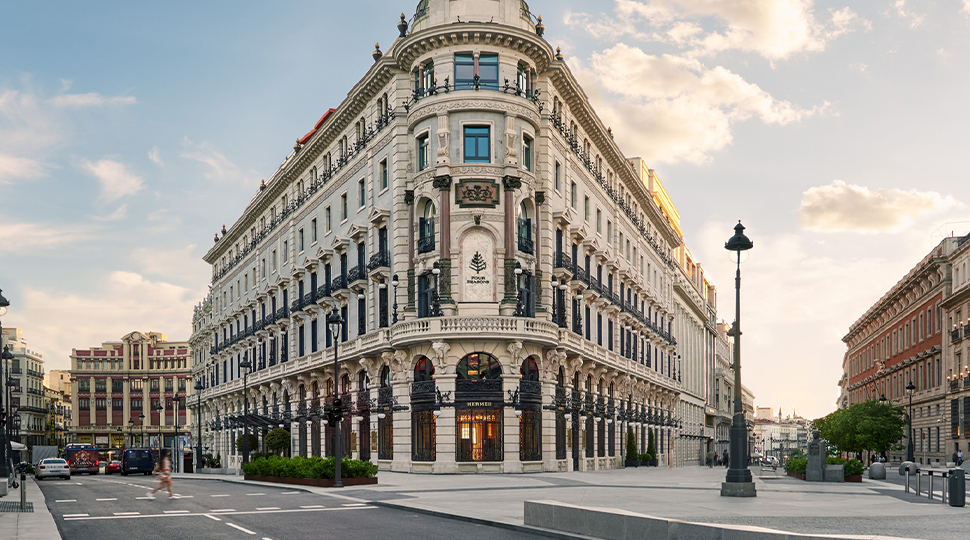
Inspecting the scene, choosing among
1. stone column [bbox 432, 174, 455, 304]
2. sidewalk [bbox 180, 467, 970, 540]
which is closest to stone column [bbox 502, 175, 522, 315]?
stone column [bbox 432, 174, 455, 304]

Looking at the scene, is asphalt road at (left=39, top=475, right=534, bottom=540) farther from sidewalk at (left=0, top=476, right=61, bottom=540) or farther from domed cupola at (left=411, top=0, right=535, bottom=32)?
domed cupola at (left=411, top=0, right=535, bottom=32)

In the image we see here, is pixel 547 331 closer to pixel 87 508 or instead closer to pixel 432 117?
pixel 432 117

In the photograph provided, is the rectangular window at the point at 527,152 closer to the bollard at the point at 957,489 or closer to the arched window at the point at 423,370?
the arched window at the point at 423,370

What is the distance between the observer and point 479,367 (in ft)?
146

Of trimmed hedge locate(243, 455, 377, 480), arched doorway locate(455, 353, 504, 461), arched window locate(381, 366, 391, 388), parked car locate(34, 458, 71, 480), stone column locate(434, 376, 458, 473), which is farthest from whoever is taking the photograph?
parked car locate(34, 458, 71, 480)

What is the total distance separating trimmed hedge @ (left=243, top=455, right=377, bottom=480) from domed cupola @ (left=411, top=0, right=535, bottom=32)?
2235 centimetres

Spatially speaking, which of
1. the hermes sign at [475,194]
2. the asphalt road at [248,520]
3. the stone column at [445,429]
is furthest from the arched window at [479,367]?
the asphalt road at [248,520]

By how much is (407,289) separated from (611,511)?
32324mm

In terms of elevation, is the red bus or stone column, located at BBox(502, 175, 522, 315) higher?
stone column, located at BBox(502, 175, 522, 315)

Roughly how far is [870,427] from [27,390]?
13891 centimetres

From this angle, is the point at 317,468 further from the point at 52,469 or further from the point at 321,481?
the point at 52,469

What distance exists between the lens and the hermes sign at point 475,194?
4462 cm

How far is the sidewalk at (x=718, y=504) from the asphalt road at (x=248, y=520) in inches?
40.7

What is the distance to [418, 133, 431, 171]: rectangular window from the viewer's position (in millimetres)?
47031
